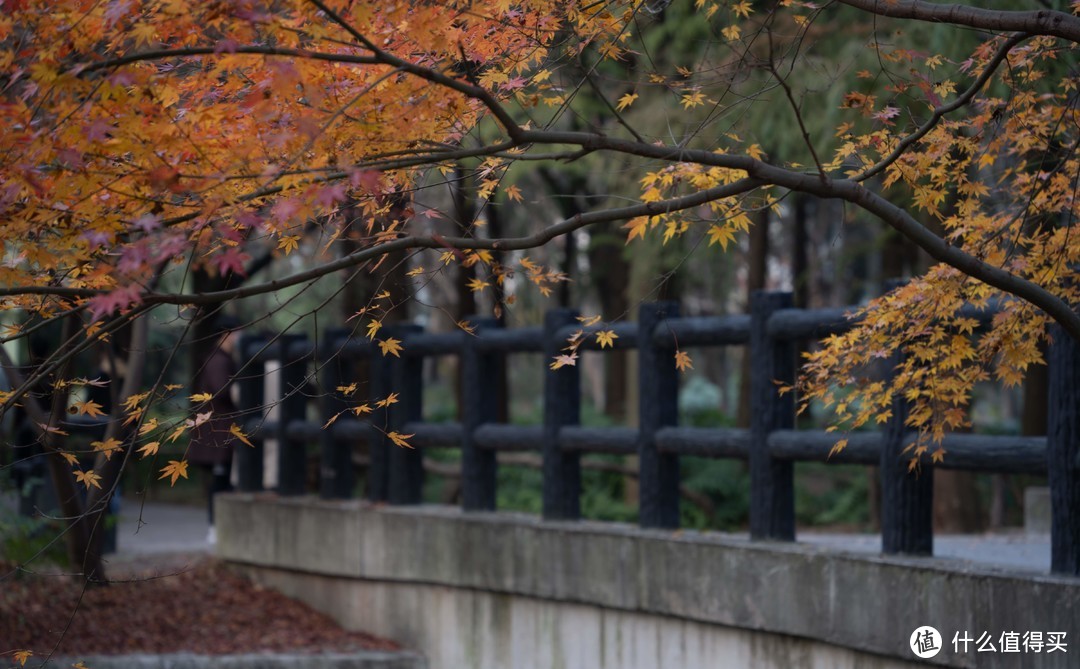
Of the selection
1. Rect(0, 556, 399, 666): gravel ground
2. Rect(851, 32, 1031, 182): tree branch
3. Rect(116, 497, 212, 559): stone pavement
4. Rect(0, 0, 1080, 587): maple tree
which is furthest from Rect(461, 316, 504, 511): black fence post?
Rect(851, 32, 1031, 182): tree branch

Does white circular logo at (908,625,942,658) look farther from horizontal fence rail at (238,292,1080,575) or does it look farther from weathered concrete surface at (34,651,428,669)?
weathered concrete surface at (34,651,428,669)

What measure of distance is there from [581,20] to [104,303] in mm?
2098

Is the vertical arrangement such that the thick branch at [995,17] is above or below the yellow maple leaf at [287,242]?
above

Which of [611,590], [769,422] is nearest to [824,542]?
[769,422]

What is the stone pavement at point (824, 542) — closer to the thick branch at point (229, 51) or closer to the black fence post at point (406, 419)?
the thick branch at point (229, 51)

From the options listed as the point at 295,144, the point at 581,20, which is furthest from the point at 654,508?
the point at 295,144

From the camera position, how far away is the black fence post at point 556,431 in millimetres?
7680

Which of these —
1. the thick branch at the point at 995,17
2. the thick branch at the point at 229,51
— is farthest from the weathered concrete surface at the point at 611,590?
the thick branch at the point at 229,51

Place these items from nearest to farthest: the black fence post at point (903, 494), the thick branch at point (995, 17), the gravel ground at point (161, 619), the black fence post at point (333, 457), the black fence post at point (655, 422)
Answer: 1. the thick branch at point (995, 17)
2. the black fence post at point (903, 494)
3. the black fence post at point (655, 422)
4. the gravel ground at point (161, 619)
5. the black fence post at point (333, 457)

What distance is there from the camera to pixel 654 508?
7109 mm

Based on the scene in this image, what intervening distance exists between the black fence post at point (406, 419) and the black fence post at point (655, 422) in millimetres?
2370

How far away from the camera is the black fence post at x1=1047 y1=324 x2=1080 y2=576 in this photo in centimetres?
519

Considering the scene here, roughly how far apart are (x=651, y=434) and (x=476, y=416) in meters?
1.66

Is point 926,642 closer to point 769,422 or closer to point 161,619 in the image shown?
point 769,422
